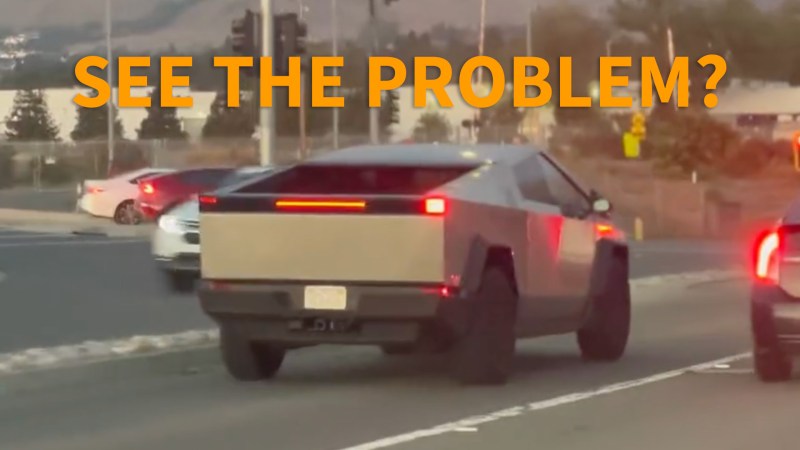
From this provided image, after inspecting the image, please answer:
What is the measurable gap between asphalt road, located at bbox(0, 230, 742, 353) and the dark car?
6202 millimetres

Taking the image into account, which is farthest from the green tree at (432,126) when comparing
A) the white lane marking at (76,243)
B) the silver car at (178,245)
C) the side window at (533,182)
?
the side window at (533,182)

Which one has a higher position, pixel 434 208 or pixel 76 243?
pixel 434 208

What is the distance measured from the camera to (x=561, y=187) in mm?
16328

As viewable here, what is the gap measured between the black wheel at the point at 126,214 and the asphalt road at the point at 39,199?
10.2 meters

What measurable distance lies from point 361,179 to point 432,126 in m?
74.0

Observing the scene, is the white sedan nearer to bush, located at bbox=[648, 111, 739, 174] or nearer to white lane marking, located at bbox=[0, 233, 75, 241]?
white lane marking, located at bbox=[0, 233, 75, 241]

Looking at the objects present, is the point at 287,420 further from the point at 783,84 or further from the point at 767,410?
the point at 783,84

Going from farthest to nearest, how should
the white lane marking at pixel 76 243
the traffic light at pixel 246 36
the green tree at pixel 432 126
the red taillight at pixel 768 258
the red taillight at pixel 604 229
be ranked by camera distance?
the green tree at pixel 432 126
the white lane marking at pixel 76 243
the traffic light at pixel 246 36
the red taillight at pixel 604 229
the red taillight at pixel 768 258

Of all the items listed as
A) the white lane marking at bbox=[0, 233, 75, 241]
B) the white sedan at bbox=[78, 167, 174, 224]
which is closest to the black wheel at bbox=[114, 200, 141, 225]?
the white sedan at bbox=[78, 167, 174, 224]

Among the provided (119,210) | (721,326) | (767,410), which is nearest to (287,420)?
(767,410)

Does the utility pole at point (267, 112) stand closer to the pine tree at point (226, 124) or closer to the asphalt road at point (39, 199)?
the asphalt road at point (39, 199)

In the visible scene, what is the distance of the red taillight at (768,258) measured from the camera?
46.2 feet

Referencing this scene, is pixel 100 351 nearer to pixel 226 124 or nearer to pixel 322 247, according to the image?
pixel 322 247

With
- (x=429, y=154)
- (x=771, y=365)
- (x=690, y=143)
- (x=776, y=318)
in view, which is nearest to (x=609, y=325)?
(x=771, y=365)
